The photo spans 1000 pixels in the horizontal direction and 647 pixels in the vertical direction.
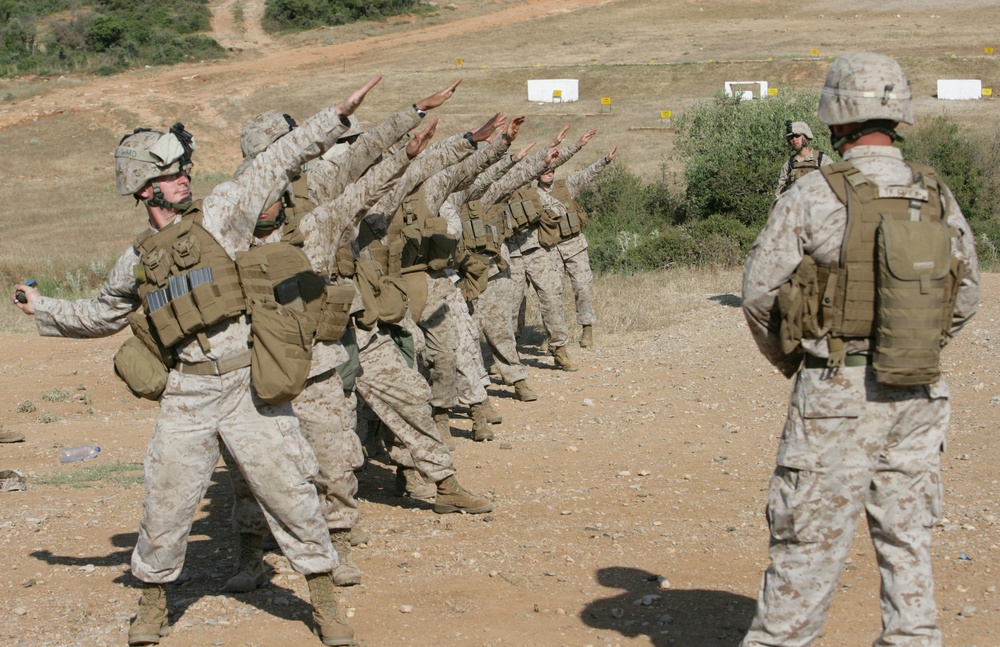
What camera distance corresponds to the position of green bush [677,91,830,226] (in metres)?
21.0

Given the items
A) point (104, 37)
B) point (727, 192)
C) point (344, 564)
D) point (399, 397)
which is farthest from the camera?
point (104, 37)

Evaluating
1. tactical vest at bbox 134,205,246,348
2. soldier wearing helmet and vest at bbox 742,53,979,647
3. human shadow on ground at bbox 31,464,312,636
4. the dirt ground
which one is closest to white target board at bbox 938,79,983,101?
the dirt ground

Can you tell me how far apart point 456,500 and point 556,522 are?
664 mm

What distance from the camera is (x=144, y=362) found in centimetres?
516

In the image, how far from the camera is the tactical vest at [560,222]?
12.6m

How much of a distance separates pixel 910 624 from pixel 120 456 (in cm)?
683

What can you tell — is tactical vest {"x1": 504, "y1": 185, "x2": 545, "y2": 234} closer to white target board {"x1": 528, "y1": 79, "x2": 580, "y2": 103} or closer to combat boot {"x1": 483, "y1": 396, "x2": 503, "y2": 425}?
combat boot {"x1": 483, "y1": 396, "x2": 503, "y2": 425}

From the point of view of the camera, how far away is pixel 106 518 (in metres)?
7.46

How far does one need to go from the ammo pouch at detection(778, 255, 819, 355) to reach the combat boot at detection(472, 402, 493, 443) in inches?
218

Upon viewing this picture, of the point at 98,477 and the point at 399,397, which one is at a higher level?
the point at 399,397

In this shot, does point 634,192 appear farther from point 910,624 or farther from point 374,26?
point 374,26

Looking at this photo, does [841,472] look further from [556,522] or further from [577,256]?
[577,256]

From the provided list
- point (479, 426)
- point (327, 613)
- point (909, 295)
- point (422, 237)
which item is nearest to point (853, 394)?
point (909, 295)

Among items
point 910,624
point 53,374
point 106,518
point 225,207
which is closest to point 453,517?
point 106,518
